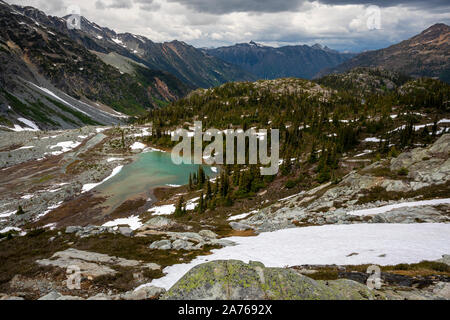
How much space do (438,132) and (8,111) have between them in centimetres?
21665

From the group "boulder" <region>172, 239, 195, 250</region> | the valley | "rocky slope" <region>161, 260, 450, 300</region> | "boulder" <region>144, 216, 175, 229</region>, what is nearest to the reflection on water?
the valley

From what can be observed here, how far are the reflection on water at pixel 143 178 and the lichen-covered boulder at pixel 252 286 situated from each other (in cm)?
5457

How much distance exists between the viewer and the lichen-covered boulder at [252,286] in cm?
670

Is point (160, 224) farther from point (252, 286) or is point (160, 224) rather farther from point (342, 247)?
point (252, 286)

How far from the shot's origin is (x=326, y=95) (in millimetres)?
192875

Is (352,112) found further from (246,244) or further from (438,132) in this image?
(246,244)

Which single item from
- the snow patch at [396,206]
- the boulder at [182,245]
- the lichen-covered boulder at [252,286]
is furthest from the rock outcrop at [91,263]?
the snow patch at [396,206]

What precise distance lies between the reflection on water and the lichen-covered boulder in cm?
5457

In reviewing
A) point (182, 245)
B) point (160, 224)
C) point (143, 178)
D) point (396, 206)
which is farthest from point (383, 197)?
point (143, 178)

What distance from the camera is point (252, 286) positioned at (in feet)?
22.5

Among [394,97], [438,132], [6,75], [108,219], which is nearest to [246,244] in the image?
[108,219]

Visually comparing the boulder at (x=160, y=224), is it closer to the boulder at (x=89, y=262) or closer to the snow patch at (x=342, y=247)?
the snow patch at (x=342, y=247)

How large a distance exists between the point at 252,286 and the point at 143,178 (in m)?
74.4

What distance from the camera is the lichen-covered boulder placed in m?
6.70
